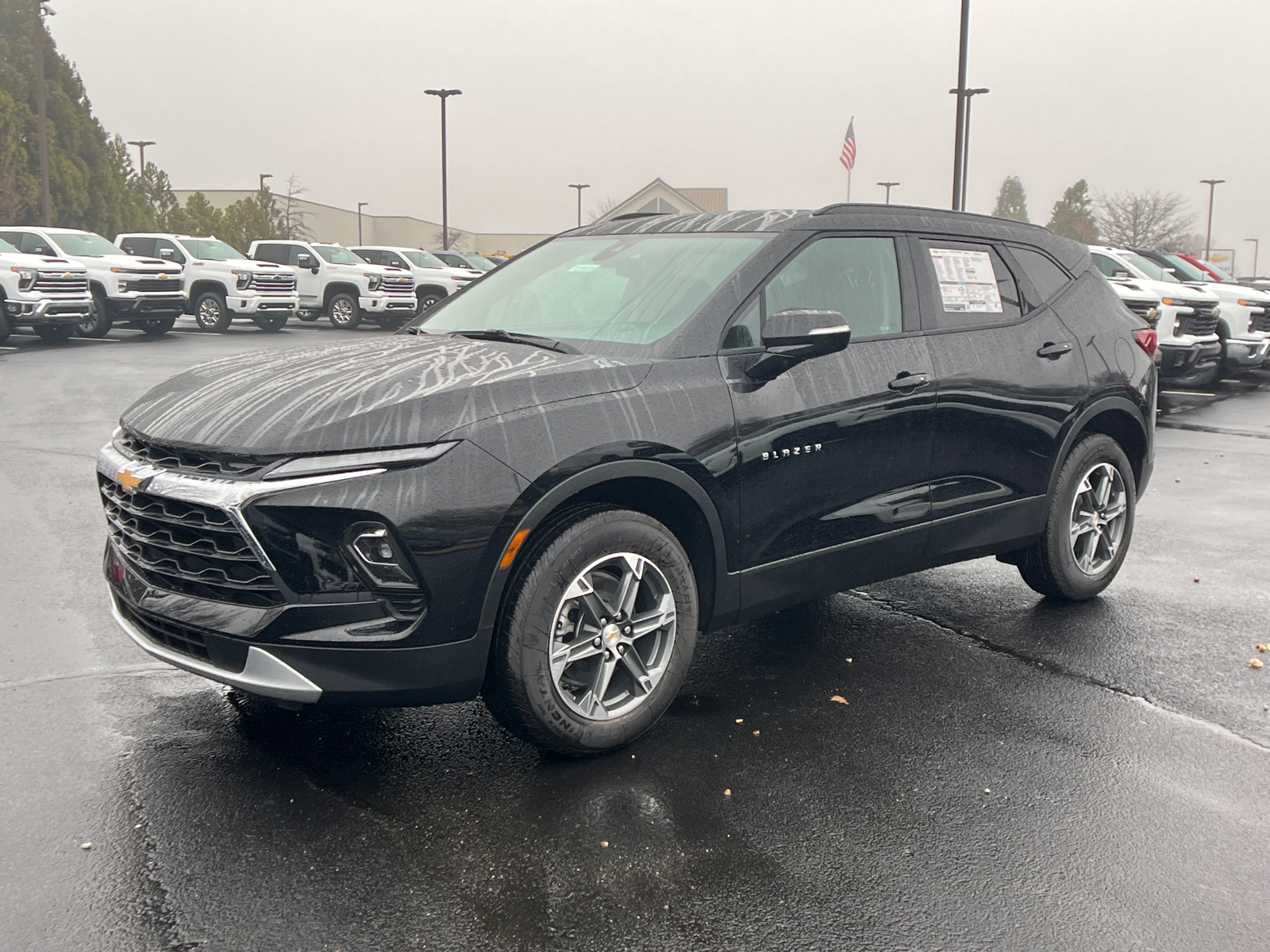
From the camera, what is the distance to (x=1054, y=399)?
5.00 m

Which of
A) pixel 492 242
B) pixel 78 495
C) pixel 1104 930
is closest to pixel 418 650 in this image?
pixel 1104 930

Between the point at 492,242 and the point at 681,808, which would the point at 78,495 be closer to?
the point at 681,808

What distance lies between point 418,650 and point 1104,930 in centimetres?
191

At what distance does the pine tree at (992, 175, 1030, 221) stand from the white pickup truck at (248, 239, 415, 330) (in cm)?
14312

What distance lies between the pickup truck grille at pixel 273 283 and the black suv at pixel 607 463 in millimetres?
21212

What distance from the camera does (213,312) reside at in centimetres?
2498

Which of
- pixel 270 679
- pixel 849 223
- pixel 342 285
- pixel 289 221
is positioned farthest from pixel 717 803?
pixel 289 221

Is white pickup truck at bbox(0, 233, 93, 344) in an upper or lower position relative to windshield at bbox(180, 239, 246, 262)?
lower

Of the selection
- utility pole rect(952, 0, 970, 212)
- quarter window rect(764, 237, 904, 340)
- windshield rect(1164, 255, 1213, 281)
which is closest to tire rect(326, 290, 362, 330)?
utility pole rect(952, 0, 970, 212)

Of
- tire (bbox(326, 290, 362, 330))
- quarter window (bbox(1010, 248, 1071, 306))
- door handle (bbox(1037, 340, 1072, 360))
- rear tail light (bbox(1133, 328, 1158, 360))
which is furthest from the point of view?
tire (bbox(326, 290, 362, 330))

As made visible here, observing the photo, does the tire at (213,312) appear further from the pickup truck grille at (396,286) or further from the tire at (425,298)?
the tire at (425,298)

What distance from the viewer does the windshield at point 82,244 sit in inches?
832

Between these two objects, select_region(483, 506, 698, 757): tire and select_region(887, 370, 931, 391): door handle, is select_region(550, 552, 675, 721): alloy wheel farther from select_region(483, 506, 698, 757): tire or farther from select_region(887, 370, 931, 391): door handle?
select_region(887, 370, 931, 391): door handle

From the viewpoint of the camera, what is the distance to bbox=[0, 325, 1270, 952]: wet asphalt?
9.06ft
